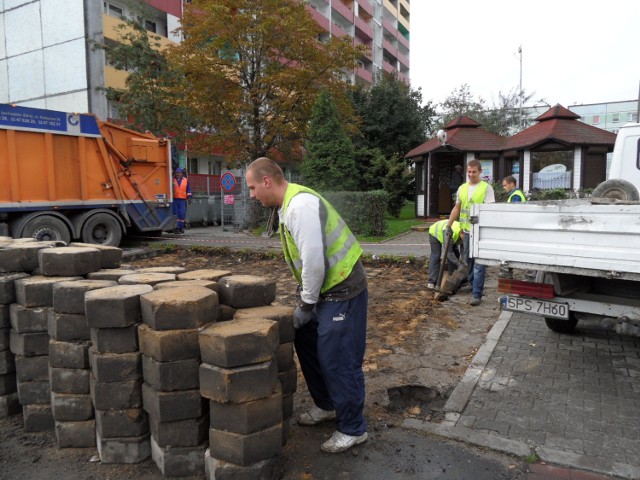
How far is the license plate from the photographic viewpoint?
4289 millimetres

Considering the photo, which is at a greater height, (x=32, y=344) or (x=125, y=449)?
(x=32, y=344)

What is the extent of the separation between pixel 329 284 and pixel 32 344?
213cm

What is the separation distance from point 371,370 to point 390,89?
23.9 m

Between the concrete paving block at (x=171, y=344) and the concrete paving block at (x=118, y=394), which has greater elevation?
the concrete paving block at (x=171, y=344)

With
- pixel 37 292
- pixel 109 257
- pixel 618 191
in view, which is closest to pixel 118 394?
pixel 37 292

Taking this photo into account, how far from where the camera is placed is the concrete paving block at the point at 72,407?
318 cm

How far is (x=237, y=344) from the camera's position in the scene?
258 cm

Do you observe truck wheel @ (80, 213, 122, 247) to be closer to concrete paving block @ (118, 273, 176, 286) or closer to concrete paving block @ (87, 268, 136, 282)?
concrete paving block @ (87, 268, 136, 282)

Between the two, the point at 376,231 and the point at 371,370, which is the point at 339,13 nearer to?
the point at 376,231

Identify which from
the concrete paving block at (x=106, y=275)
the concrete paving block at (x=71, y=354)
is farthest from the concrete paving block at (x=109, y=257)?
the concrete paving block at (x=71, y=354)

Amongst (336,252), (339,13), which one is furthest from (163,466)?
(339,13)

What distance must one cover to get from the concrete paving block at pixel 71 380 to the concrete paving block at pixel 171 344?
670 mm

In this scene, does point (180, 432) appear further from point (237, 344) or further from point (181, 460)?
point (237, 344)

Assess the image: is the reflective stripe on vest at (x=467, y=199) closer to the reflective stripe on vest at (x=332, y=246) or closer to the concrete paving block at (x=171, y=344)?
the reflective stripe on vest at (x=332, y=246)
